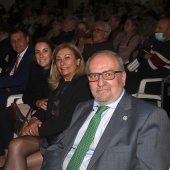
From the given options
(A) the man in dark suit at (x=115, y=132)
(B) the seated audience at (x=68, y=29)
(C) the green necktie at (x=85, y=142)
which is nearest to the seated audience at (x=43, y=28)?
(B) the seated audience at (x=68, y=29)

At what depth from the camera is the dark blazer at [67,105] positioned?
317cm

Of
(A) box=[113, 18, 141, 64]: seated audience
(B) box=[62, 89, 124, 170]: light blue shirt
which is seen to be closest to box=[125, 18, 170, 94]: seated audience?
(A) box=[113, 18, 141, 64]: seated audience

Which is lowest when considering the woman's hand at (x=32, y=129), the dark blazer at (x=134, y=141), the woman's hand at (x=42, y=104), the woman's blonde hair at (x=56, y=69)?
the woman's hand at (x=32, y=129)

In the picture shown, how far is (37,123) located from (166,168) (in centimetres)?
146

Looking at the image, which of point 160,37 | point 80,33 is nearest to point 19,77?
point 160,37

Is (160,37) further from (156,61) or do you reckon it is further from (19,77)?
(19,77)

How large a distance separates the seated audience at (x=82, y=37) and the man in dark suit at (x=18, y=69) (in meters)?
1.30

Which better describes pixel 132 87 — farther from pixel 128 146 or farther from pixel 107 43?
pixel 128 146

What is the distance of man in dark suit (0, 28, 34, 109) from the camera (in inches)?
180

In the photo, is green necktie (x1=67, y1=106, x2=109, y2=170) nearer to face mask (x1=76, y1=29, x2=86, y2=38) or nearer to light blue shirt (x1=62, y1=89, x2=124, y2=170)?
light blue shirt (x1=62, y1=89, x2=124, y2=170)

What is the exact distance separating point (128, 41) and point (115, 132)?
414 cm

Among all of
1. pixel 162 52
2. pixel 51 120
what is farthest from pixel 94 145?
pixel 162 52

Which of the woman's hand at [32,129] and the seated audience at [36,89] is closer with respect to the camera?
the woman's hand at [32,129]

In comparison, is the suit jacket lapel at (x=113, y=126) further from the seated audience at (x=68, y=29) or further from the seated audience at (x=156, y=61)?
the seated audience at (x=68, y=29)
